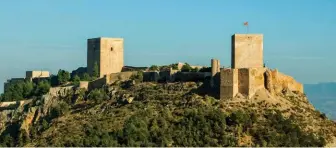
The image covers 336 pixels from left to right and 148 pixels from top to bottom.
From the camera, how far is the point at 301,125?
57.2 meters

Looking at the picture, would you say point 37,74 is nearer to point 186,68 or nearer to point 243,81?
point 186,68

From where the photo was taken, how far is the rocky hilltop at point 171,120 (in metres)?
54.5

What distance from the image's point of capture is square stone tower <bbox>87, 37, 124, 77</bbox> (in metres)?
77.0

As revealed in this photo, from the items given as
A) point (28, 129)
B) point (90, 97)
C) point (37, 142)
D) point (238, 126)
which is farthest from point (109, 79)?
point (238, 126)

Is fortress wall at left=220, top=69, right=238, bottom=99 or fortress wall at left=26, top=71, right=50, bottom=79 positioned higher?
fortress wall at left=26, top=71, right=50, bottom=79

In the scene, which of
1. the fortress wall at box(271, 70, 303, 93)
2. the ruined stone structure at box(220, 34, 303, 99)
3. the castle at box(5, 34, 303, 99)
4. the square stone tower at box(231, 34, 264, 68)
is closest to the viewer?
the ruined stone structure at box(220, 34, 303, 99)

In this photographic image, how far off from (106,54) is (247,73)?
21.0 m

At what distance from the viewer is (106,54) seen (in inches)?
3041

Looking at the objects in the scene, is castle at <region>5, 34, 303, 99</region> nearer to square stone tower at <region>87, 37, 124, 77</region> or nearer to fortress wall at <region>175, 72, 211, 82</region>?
fortress wall at <region>175, 72, 211, 82</region>

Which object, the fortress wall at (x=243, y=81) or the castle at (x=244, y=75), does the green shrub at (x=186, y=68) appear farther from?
the fortress wall at (x=243, y=81)

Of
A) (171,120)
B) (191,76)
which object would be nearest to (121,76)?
(191,76)

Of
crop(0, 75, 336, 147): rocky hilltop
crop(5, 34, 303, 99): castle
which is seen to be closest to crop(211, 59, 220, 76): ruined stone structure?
crop(5, 34, 303, 99): castle

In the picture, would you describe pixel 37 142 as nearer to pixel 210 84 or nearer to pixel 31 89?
pixel 210 84

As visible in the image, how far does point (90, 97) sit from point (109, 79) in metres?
4.13
